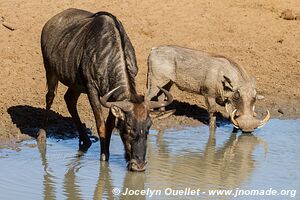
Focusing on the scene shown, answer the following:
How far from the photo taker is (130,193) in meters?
9.27

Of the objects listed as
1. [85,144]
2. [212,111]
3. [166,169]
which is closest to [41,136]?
[85,144]

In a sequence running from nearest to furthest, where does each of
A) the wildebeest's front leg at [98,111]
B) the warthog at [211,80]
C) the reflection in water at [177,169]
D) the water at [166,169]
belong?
1. the water at [166,169]
2. the reflection in water at [177,169]
3. the wildebeest's front leg at [98,111]
4. the warthog at [211,80]

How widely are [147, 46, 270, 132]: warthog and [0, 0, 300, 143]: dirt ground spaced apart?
58 cm

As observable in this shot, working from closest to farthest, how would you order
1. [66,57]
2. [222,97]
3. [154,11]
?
1. [66,57]
2. [222,97]
3. [154,11]

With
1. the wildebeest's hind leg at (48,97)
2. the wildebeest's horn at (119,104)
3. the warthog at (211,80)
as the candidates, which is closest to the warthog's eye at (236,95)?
the warthog at (211,80)

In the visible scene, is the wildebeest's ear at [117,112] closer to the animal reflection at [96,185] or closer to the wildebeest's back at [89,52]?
the wildebeest's back at [89,52]

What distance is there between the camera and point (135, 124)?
30.0 feet

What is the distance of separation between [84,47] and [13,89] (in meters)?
3.44

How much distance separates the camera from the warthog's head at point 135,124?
915cm

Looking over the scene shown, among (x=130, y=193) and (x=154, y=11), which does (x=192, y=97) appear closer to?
(x=154, y=11)

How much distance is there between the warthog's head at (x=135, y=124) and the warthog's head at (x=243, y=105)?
3908mm

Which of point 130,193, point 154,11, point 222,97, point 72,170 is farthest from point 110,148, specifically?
A: point 154,11

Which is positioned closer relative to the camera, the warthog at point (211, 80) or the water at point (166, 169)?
the water at point (166, 169)

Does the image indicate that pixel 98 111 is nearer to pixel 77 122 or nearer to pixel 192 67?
pixel 77 122
